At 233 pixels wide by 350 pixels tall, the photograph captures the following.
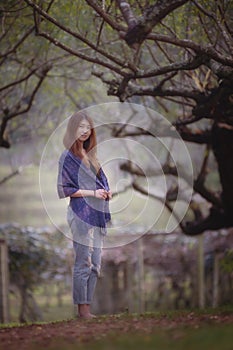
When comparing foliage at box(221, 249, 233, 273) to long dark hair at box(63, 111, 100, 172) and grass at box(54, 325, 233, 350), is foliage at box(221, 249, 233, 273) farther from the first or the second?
grass at box(54, 325, 233, 350)

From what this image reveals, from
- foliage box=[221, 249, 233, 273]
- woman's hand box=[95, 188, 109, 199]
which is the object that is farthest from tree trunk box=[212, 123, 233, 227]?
woman's hand box=[95, 188, 109, 199]

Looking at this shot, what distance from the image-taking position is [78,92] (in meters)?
13.9

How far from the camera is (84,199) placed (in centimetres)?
684

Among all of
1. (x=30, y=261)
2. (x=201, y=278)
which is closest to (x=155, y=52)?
(x=201, y=278)

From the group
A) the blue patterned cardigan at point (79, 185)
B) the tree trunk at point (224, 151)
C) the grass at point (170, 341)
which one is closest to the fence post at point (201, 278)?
the tree trunk at point (224, 151)

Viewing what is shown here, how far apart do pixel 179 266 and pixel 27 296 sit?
352cm

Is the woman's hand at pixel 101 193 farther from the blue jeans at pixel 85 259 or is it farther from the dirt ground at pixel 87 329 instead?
the dirt ground at pixel 87 329

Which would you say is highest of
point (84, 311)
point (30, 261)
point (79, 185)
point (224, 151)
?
point (224, 151)

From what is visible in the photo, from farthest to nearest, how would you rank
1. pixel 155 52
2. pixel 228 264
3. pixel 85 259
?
pixel 155 52
pixel 228 264
pixel 85 259

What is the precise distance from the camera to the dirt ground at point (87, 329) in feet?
17.3

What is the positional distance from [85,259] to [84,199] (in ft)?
1.87

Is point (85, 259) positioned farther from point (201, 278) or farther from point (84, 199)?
point (201, 278)

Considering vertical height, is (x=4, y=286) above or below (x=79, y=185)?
below

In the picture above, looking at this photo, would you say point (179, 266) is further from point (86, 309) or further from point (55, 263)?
point (86, 309)
